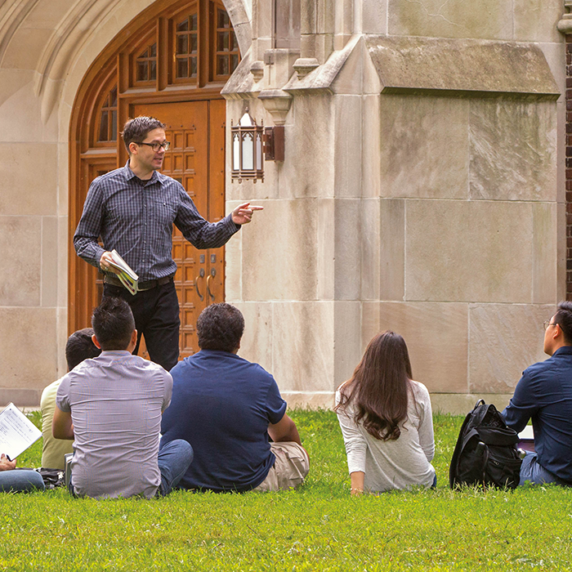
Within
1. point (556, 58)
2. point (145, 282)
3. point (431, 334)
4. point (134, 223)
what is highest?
point (556, 58)

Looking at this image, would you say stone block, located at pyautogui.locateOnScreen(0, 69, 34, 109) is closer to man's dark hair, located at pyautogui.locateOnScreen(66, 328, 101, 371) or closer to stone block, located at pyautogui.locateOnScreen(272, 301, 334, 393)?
stone block, located at pyautogui.locateOnScreen(272, 301, 334, 393)

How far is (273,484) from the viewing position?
6.07 meters

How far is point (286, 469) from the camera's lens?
243 inches

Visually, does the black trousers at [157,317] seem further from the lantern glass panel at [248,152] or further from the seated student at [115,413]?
the lantern glass panel at [248,152]

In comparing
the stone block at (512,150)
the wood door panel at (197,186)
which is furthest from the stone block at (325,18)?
the wood door panel at (197,186)

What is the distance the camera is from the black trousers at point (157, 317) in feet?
21.3

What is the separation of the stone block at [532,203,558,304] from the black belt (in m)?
5.02

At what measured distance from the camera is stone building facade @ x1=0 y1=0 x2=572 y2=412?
1017 cm

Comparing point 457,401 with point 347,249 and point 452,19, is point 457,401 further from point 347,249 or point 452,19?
point 452,19

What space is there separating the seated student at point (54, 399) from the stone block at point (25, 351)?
689cm

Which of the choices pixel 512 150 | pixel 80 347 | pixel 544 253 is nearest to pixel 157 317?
pixel 80 347

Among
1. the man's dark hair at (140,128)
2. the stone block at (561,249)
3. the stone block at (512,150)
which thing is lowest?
the stone block at (561,249)

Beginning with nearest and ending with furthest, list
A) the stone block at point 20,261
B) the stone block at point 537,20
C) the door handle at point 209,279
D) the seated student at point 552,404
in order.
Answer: the seated student at point 552,404 → the stone block at point 537,20 → the door handle at point 209,279 → the stone block at point 20,261

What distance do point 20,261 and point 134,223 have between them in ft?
24.1
